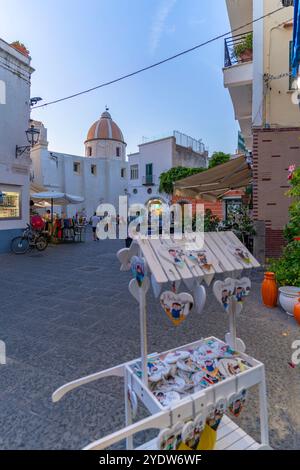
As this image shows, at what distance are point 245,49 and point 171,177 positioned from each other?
45.1 ft

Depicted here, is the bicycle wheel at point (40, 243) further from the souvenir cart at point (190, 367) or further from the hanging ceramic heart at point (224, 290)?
the hanging ceramic heart at point (224, 290)

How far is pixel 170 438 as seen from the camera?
3.75ft

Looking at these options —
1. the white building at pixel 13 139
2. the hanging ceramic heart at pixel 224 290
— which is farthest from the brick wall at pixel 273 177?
the white building at pixel 13 139

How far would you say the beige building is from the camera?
661cm

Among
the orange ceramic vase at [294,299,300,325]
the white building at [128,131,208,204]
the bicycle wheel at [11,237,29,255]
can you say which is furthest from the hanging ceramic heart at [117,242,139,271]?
the white building at [128,131,208,204]

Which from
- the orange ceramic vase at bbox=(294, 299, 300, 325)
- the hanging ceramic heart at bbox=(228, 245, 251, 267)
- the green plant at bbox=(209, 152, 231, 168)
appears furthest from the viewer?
the green plant at bbox=(209, 152, 231, 168)

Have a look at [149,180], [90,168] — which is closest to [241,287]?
[149,180]

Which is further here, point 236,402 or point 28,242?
point 28,242

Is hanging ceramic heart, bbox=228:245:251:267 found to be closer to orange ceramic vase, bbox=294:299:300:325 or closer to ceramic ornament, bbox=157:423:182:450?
ceramic ornament, bbox=157:423:182:450

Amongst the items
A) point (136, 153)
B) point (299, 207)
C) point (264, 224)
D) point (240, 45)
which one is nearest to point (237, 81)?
point (240, 45)

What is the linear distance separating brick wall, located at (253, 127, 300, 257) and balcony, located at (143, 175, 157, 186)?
1784cm

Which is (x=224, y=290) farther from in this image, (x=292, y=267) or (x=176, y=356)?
(x=292, y=267)

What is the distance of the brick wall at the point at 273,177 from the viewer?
6574 millimetres

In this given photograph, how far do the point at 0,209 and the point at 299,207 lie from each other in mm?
8680
